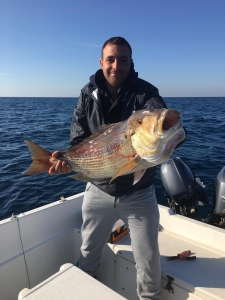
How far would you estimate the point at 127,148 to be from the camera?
2.57 meters

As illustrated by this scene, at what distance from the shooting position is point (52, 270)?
176 inches

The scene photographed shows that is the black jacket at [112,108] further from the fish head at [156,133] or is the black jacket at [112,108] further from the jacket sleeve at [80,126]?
the fish head at [156,133]

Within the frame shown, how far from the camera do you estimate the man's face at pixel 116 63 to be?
3.14 metres

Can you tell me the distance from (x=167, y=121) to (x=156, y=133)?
0.46 feet

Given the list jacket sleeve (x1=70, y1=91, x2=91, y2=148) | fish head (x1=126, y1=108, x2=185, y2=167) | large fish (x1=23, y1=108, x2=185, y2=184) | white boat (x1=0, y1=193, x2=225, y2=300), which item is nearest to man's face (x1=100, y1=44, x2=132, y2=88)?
jacket sleeve (x1=70, y1=91, x2=91, y2=148)

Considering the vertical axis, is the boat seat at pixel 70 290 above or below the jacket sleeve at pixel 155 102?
below

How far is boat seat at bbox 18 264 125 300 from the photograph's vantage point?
2.42 m

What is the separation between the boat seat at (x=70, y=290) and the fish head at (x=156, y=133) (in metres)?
1.26

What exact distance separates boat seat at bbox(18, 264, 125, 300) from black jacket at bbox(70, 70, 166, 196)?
1066 mm

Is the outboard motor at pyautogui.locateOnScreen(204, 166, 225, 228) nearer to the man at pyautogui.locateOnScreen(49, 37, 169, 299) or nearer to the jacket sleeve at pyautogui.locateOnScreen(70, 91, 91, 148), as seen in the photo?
A: the man at pyautogui.locateOnScreen(49, 37, 169, 299)

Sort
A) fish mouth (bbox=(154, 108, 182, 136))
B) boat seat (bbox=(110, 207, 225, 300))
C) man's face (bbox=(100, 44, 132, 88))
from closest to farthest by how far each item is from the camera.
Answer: fish mouth (bbox=(154, 108, 182, 136)) < man's face (bbox=(100, 44, 132, 88)) < boat seat (bbox=(110, 207, 225, 300))

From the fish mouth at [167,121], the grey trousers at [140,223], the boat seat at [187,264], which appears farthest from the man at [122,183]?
the fish mouth at [167,121]

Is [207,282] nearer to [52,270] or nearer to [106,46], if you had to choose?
[52,270]

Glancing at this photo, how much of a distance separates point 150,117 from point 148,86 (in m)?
1.17
